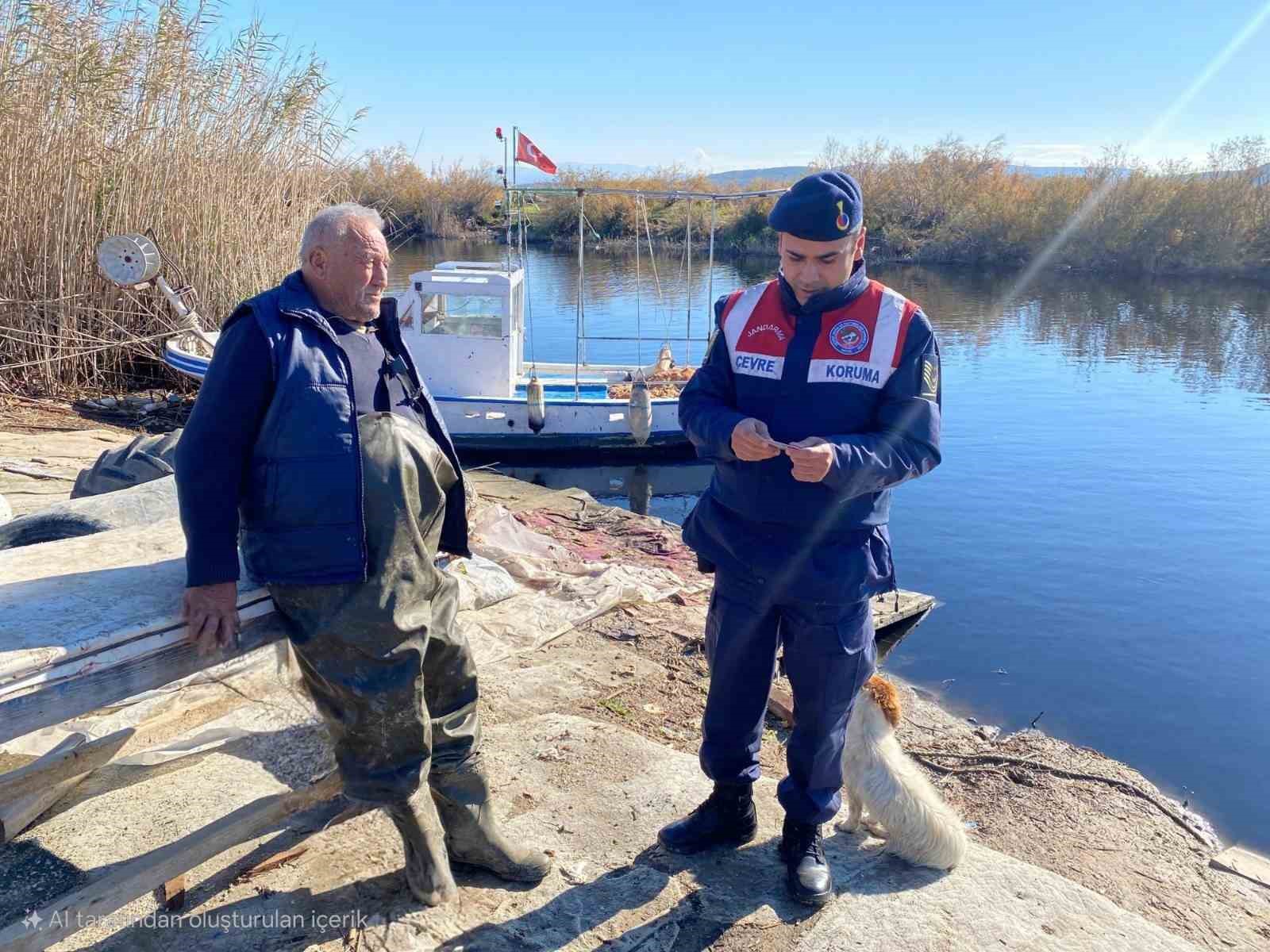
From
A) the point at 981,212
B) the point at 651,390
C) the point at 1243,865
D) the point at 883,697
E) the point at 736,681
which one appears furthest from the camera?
the point at 981,212

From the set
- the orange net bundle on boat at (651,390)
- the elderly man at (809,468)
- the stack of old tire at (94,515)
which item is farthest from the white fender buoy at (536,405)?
the elderly man at (809,468)

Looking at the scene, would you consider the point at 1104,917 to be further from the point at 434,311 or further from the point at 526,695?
the point at 434,311

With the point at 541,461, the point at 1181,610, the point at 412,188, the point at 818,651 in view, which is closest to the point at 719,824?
the point at 818,651

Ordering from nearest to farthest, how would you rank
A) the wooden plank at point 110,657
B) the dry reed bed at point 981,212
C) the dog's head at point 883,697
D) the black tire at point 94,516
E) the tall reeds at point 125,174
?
1. the wooden plank at point 110,657
2. the dog's head at point 883,697
3. the black tire at point 94,516
4. the tall reeds at point 125,174
5. the dry reed bed at point 981,212

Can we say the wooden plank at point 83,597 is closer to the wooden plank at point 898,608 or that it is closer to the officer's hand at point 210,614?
→ the officer's hand at point 210,614

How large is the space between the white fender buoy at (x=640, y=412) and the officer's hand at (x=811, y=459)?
957 centimetres

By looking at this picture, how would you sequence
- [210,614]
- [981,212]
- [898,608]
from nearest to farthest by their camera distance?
[210,614] < [898,608] < [981,212]

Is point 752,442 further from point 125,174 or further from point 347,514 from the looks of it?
point 125,174

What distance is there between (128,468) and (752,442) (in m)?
3.85

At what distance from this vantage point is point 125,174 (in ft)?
30.4

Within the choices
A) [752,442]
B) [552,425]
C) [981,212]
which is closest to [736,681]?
[752,442]

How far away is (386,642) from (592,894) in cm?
99

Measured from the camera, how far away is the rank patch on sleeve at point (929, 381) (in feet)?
7.99

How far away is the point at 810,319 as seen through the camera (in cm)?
251
